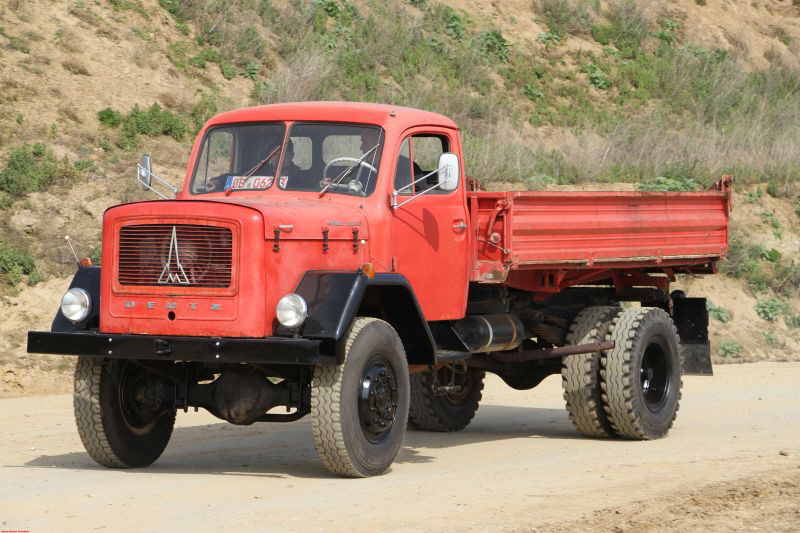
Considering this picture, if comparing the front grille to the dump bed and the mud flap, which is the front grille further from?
the mud flap

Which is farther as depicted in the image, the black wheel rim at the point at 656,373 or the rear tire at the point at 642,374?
the black wheel rim at the point at 656,373

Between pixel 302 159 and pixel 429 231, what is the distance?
1.10m

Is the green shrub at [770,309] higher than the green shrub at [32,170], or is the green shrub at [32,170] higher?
the green shrub at [32,170]

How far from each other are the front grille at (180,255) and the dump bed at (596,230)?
258cm

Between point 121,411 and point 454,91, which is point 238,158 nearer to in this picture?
point 121,411

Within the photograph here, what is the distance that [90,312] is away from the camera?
9469 mm

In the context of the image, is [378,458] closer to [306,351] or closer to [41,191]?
[306,351]

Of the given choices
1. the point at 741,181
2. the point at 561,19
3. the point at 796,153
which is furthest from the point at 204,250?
the point at 561,19

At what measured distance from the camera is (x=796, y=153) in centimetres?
2756

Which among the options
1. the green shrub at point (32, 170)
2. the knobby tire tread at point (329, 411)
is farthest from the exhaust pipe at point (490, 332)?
the green shrub at point (32, 170)

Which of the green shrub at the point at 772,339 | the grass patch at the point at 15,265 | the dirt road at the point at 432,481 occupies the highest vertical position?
the grass patch at the point at 15,265

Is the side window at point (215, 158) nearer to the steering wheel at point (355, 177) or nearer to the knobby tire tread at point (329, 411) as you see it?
the steering wheel at point (355, 177)

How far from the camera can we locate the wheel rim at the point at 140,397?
9883mm

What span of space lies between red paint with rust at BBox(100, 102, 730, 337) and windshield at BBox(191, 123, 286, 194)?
77 mm
